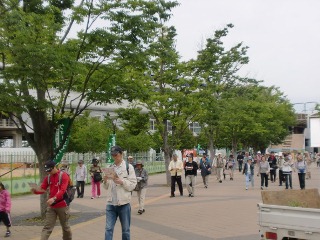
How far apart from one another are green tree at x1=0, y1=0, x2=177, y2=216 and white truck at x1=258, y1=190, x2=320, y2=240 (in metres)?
5.83

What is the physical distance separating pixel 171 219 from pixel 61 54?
4.73 meters

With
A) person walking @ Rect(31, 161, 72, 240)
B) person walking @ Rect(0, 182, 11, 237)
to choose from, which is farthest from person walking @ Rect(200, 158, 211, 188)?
person walking @ Rect(31, 161, 72, 240)

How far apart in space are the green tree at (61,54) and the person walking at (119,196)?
3.83 m

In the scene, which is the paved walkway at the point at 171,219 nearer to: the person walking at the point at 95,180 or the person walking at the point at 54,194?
the person walking at the point at 95,180

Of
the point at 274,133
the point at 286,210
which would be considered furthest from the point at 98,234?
the point at 274,133

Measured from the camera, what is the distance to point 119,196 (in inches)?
292

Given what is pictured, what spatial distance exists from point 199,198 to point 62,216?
966 centimetres

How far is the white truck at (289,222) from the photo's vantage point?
6.21 m

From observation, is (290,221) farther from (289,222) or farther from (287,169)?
(287,169)

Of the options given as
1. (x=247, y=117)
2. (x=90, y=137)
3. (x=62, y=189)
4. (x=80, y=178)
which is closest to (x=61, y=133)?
(x=62, y=189)

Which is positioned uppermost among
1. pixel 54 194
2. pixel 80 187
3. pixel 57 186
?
pixel 57 186

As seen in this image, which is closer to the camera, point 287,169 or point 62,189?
point 62,189

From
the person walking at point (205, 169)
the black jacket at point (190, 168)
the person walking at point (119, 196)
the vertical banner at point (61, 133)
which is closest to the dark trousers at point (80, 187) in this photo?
the black jacket at point (190, 168)

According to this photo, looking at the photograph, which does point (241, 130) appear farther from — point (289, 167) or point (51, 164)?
point (51, 164)
